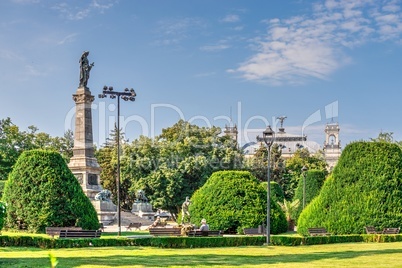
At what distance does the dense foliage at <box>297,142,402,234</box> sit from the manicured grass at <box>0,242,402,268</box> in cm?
546

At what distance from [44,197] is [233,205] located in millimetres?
9529

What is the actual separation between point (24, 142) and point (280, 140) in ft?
309

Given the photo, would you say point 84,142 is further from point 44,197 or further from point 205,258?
point 205,258

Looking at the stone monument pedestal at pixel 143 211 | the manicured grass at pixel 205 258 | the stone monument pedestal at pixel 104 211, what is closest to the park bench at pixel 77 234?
the manicured grass at pixel 205 258

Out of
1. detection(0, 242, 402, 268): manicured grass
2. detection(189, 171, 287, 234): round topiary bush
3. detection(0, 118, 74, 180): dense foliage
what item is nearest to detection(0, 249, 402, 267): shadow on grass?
detection(0, 242, 402, 268): manicured grass

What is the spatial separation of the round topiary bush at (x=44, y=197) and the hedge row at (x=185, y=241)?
17.9ft

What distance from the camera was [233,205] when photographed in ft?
95.8

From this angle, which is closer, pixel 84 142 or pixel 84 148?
pixel 84 148

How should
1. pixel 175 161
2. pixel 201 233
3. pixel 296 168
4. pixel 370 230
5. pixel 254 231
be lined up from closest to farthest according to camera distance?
1. pixel 201 233
2. pixel 370 230
3. pixel 254 231
4. pixel 175 161
5. pixel 296 168

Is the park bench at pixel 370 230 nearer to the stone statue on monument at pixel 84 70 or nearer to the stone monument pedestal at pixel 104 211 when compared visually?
the stone monument pedestal at pixel 104 211

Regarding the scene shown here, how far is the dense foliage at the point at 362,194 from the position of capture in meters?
26.2

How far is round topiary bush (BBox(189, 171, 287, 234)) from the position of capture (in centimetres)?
2902

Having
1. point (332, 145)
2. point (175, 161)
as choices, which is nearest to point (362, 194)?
point (175, 161)

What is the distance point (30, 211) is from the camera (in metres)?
25.7
